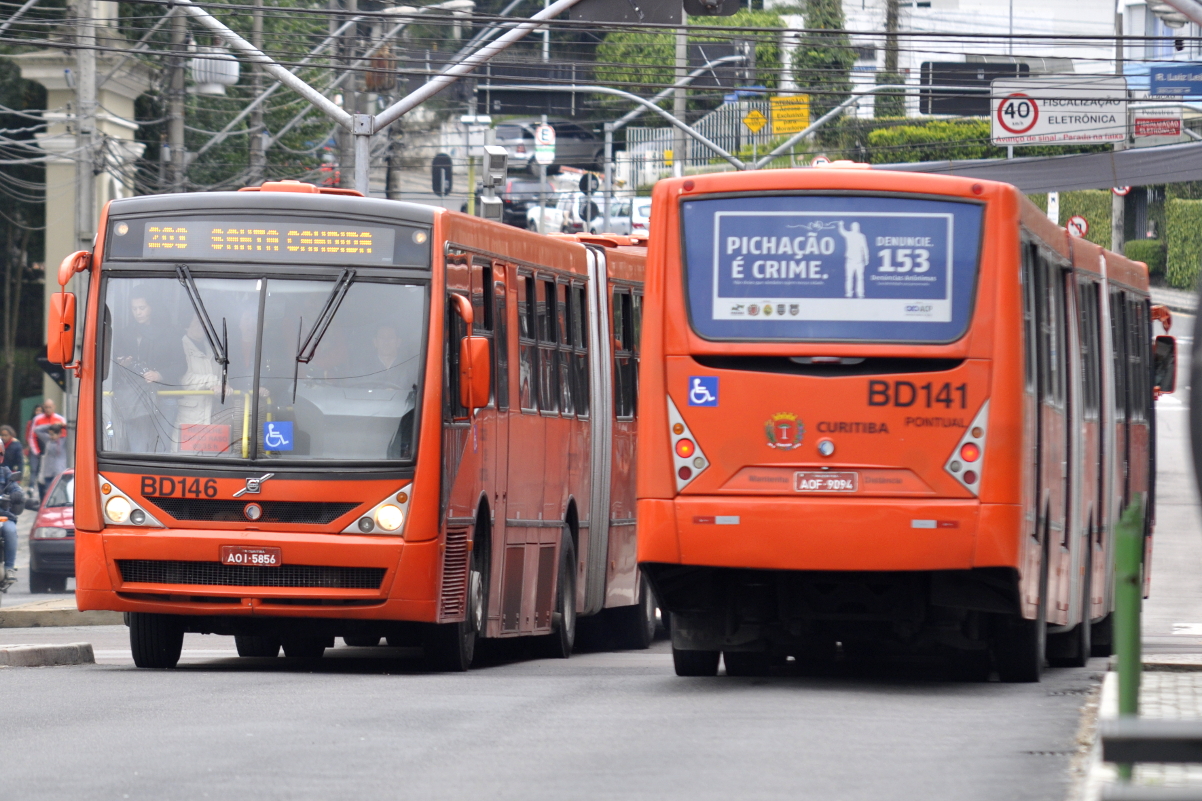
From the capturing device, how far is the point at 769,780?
7938 mm

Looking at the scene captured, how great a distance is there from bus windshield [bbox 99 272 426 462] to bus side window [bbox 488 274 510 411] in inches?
62.1

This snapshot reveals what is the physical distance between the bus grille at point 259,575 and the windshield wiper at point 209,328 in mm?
1010

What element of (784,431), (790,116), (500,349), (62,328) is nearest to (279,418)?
(62,328)

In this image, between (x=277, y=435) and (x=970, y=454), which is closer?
(x=970, y=454)

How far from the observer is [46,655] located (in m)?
14.5

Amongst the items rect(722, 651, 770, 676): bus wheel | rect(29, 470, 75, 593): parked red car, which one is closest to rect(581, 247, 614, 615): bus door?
rect(722, 651, 770, 676): bus wheel

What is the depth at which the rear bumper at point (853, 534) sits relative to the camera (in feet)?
36.1

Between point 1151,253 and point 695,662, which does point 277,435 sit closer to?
point 695,662

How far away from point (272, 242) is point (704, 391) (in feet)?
11.2

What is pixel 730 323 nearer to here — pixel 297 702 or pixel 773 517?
pixel 773 517

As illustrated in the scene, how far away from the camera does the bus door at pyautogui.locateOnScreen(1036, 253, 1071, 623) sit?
1216 centimetres

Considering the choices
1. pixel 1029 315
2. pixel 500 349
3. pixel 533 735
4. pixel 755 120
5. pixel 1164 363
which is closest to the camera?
pixel 533 735

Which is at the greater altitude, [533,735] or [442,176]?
[442,176]

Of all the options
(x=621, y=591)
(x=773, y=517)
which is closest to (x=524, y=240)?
(x=621, y=591)
